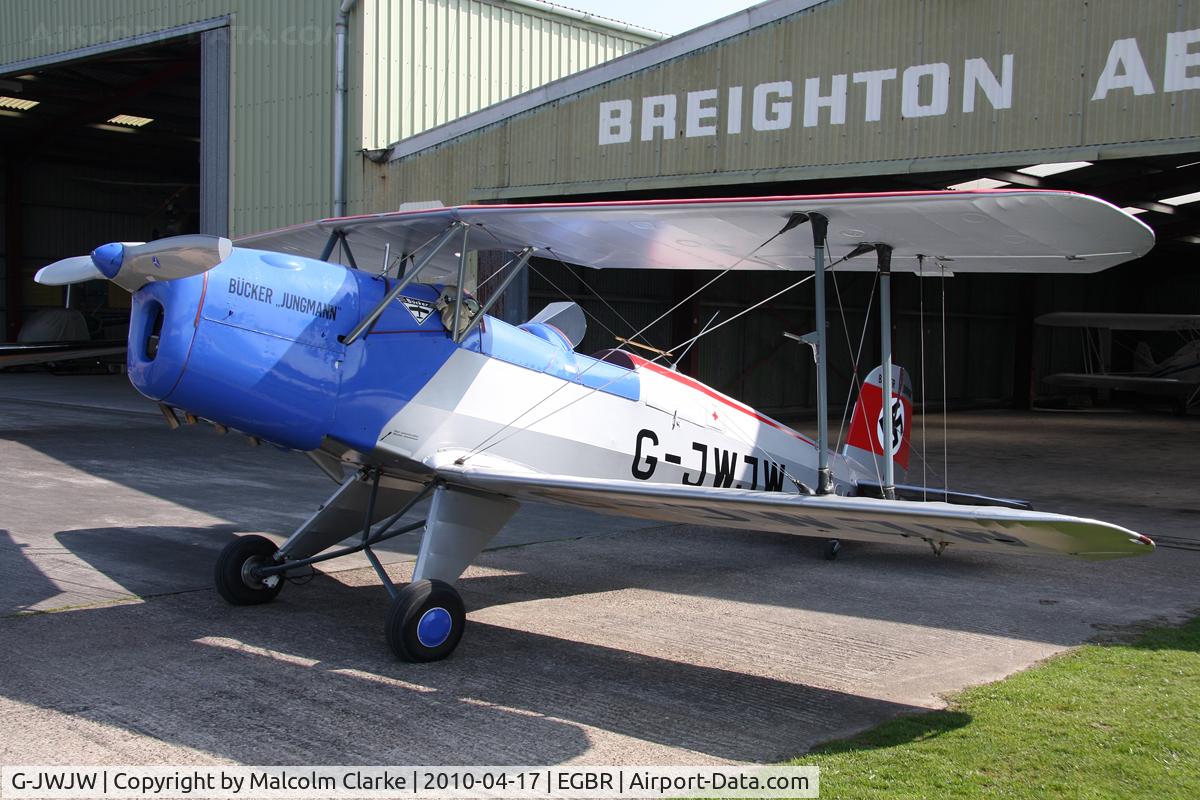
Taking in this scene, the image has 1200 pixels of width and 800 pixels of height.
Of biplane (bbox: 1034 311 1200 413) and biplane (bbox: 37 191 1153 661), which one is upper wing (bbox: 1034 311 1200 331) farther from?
biplane (bbox: 37 191 1153 661)

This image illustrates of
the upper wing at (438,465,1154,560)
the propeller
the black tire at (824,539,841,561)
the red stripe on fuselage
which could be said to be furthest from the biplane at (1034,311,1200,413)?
the propeller

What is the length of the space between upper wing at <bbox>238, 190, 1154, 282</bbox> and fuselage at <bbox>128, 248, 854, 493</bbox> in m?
0.58

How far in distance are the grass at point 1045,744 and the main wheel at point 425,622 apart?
2033mm

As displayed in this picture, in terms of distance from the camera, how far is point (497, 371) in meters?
6.20

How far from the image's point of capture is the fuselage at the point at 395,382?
5258 millimetres

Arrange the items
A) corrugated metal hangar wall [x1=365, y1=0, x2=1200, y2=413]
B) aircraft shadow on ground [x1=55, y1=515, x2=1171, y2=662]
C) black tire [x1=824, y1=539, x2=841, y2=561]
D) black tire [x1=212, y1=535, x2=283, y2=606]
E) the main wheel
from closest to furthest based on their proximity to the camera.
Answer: the main wheel → black tire [x1=212, y1=535, x2=283, y2=606] → aircraft shadow on ground [x1=55, y1=515, x2=1171, y2=662] → black tire [x1=824, y1=539, x2=841, y2=561] → corrugated metal hangar wall [x1=365, y1=0, x2=1200, y2=413]

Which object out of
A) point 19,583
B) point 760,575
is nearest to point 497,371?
point 760,575

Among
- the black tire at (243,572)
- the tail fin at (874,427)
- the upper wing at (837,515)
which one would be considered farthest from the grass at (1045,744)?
the black tire at (243,572)

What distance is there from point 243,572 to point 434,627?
1.55 metres

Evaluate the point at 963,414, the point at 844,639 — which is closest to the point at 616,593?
the point at 844,639

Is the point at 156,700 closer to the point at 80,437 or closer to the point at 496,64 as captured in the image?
the point at 80,437

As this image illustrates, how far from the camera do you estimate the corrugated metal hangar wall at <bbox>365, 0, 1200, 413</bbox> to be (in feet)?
33.1

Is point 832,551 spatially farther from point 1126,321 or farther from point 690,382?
point 1126,321

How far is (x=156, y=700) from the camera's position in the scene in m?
4.69
